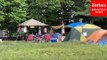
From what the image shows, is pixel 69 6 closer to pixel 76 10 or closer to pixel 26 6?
pixel 76 10

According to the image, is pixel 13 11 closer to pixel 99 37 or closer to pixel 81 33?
pixel 81 33

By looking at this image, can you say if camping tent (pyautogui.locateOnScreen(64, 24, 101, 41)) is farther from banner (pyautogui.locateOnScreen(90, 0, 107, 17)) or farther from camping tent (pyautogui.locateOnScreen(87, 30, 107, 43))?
banner (pyautogui.locateOnScreen(90, 0, 107, 17))

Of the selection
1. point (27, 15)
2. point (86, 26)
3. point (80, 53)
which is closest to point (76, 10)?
point (27, 15)

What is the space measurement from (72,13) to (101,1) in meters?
27.9

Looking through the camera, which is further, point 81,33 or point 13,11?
point 13,11

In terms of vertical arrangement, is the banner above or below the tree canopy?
above

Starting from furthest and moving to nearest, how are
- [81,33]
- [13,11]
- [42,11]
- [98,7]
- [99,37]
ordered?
[42,11]
[13,11]
[81,33]
[99,37]
[98,7]

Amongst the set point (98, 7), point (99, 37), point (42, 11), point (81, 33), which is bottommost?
point (42, 11)

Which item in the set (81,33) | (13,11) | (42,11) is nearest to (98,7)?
(81,33)

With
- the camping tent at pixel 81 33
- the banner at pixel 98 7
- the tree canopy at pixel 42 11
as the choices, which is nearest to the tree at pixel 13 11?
the tree canopy at pixel 42 11

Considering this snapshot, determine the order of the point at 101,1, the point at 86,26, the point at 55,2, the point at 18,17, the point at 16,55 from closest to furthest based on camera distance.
Result: 1. the point at 101,1
2. the point at 16,55
3. the point at 86,26
4. the point at 18,17
5. the point at 55,2

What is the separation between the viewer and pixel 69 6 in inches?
1496

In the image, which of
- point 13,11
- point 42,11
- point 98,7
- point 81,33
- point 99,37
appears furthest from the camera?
point 42,11

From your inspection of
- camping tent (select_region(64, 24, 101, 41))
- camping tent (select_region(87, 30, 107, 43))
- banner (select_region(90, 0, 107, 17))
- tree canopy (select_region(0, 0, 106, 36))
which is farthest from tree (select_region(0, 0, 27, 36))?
banner (select_region(90, 0, 107, 17))
